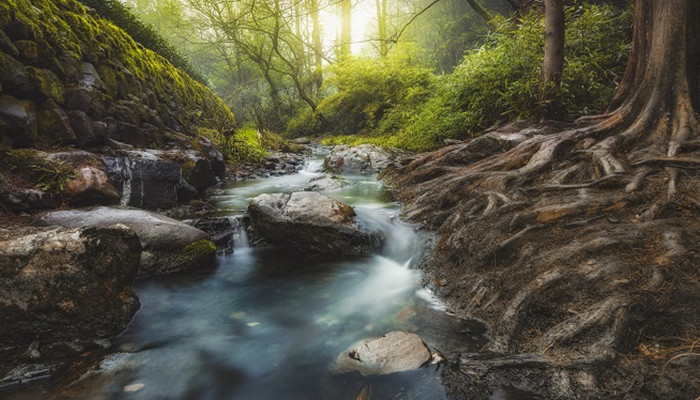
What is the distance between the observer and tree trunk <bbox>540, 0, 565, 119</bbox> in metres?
6.81

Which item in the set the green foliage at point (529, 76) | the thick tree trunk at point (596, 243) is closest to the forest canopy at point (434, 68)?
the green foliage at point (529, 76)

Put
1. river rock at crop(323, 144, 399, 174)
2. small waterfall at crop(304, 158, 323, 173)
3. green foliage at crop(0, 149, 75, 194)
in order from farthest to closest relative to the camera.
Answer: small waterfall at crop(304, 158, 323, 173)
river rock at crop(323, 144, 399, 174)
green foliage at crop(0, 149, 75, 194)

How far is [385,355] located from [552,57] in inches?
289

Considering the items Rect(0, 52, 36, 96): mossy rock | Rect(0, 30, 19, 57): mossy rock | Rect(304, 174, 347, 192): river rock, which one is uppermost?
Rect(0, 30, 19, 57): mossy rock

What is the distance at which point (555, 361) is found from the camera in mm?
2137

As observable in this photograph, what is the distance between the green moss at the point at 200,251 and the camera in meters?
4.43

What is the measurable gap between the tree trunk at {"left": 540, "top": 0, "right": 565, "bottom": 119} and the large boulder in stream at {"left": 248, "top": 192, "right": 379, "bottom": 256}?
4.98 metres

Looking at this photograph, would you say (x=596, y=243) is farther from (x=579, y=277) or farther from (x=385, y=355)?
(x=385, y=355)

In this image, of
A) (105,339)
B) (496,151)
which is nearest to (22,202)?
(105,339)

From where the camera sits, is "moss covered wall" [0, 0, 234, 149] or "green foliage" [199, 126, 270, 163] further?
"green foliage" [199, 126, 270, 163]

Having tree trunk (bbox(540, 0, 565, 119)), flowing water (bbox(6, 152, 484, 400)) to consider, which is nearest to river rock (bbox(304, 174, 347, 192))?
flowing water (bbox(6, 152, 484, 400))

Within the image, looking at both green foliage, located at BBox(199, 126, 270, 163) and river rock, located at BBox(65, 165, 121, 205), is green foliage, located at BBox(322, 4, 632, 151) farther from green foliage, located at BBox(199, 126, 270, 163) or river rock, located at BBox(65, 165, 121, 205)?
river rock, located at BBox(65, 165, 121, 205)

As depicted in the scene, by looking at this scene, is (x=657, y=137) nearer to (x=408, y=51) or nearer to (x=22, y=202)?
(x=22, y=202)

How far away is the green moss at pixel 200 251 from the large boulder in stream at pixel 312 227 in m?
0.84
